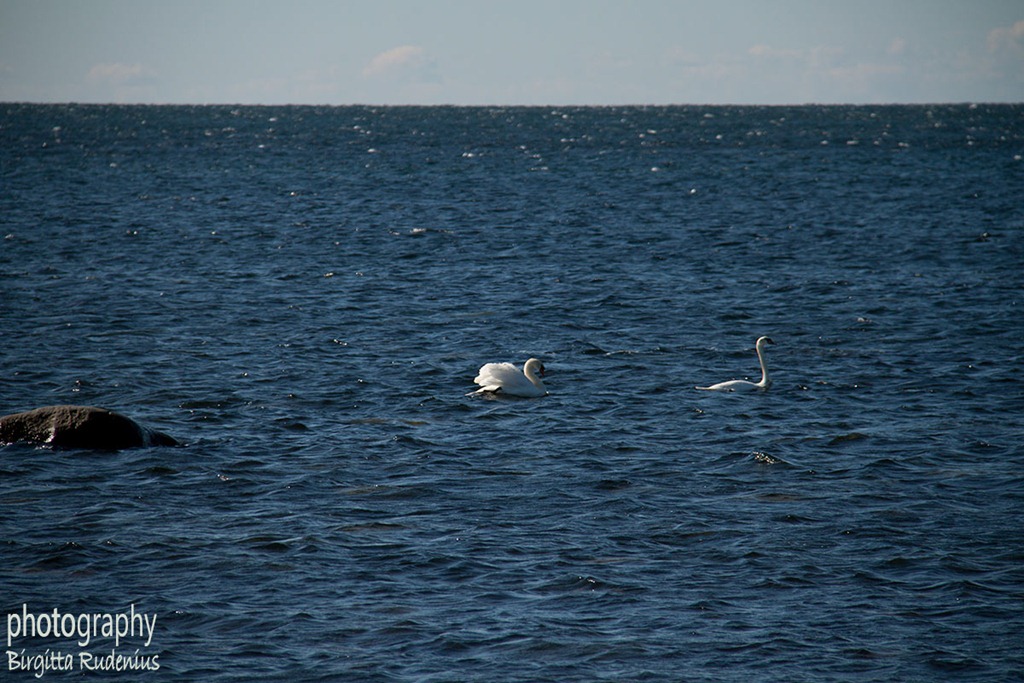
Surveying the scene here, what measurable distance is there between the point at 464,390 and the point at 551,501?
658 cm

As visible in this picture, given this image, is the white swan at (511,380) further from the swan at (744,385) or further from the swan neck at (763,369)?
the swan neck at (763,369)

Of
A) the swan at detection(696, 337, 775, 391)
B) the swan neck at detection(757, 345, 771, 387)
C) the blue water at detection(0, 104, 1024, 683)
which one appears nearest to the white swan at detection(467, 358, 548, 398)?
the blue water at detection(0, 104, 1024, 683)

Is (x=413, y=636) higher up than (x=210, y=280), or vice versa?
(x=210, y=280)

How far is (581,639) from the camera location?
34.5 feet

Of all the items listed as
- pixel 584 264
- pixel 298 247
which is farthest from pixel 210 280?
pixel 584 264

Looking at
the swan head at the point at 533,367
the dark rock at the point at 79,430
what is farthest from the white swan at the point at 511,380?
the dark rock at the point at 79,430

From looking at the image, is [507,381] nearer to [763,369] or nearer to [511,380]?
[511,380]

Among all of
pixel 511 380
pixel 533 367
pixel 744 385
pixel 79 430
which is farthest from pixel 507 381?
pixel 79 430

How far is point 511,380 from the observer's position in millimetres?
20000

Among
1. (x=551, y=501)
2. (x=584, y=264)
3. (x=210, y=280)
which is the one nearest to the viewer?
(x=551, y=501)

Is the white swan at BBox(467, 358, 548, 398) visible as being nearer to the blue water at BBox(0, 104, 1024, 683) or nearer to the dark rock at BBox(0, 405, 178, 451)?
the blue water at BBox(0, 104, 1024, 683)

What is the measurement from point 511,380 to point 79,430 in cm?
735

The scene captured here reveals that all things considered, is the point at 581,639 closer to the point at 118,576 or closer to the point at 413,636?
the point at 413,636

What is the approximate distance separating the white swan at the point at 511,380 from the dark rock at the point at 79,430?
231 inches
